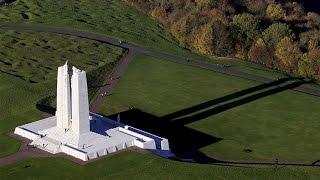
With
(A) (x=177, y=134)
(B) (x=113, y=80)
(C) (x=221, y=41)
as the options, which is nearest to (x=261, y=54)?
(C) (x=221, y=41)

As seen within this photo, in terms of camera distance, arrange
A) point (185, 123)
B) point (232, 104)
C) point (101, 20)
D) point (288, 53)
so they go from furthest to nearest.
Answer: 1. point (101, 20)
2. point (288, 53)
3. point (232, 104)
4. point (185, 123)

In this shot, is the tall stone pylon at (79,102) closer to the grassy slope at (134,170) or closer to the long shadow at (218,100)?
the grassy slope at (134,170)

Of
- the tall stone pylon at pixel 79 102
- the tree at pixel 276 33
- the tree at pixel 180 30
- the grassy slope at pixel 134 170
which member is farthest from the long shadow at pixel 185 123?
the tree at pixel 180 30

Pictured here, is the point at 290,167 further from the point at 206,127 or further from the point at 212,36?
the point at 212,36

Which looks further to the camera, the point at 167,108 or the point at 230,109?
the point at 167,108

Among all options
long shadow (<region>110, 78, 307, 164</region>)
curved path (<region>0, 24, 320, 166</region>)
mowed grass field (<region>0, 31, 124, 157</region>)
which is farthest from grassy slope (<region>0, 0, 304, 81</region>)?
long shadow (<region>110, 78, 307, 164</region>)

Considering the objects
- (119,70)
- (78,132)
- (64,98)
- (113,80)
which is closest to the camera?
(64,98)

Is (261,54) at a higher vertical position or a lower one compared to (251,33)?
lower

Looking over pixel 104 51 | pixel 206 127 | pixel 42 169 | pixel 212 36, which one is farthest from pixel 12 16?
pixel 42 169

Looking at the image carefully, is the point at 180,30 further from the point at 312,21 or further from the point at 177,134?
the point at 177,134
